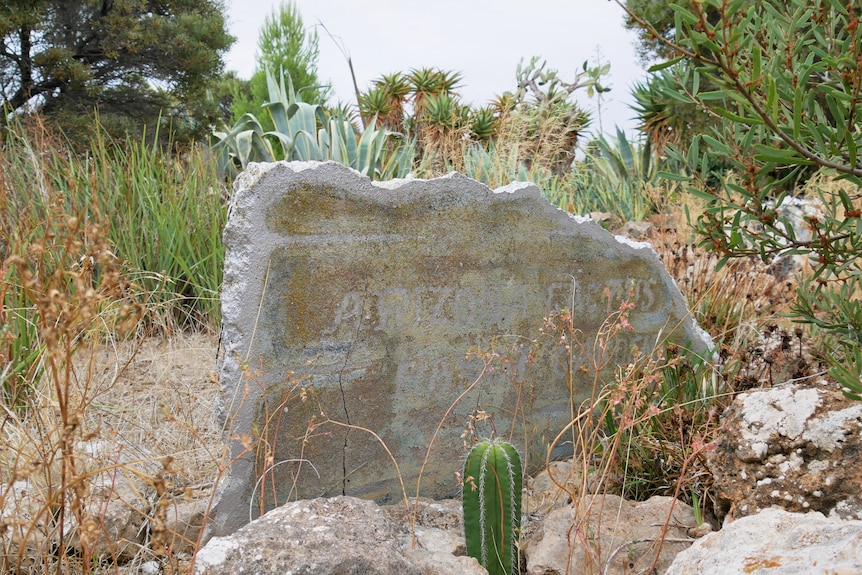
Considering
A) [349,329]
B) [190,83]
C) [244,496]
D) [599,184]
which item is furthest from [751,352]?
[190,83]

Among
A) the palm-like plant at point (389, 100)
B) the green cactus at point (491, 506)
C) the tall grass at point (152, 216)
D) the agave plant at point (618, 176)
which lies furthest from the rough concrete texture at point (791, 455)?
the palm-like plant at point (389, 100)

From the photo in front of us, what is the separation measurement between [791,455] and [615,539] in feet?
2.08

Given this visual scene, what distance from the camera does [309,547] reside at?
1759 millimetres

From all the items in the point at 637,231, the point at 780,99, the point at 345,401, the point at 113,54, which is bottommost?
the point at 345,401

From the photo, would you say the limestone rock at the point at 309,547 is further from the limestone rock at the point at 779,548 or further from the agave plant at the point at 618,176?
the agave plant at the point at 618,176

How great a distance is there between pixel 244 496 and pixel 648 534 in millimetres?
1367

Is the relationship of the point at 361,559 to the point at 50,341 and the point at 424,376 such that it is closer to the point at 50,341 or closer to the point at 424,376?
the point at 50,341

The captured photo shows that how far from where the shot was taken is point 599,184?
30.7ft

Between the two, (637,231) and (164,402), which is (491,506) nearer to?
(164,402)

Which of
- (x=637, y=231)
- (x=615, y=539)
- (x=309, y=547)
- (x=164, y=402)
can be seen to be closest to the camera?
(x=309, y=547)

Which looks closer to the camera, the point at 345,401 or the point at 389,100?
the point at 345,401

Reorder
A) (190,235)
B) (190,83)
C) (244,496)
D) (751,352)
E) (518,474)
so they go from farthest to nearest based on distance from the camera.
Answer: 1. (190,83)
2. (190,235)
3. (751,352)
4. (244,496)
5. (518,474)

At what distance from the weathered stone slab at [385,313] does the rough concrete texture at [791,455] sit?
0.76 metres

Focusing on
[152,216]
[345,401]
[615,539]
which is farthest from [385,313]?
→ [152,216]
